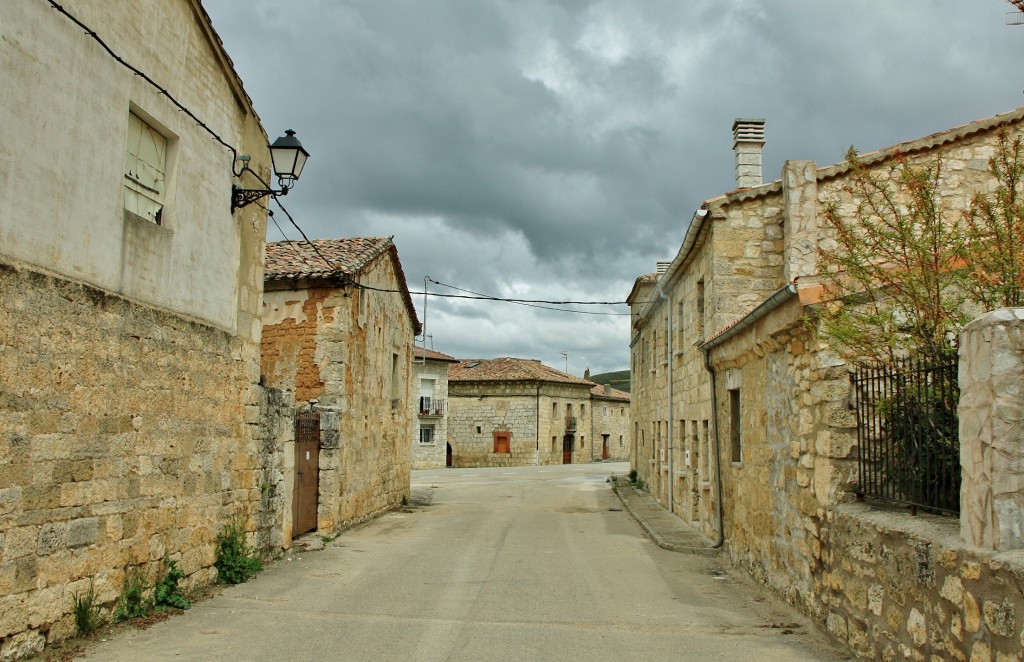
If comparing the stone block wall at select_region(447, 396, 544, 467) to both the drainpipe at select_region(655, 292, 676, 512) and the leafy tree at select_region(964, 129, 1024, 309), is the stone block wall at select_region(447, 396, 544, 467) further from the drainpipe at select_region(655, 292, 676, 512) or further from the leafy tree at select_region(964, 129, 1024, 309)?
the leafy tree at select_region(964, 129, 1024, 309)

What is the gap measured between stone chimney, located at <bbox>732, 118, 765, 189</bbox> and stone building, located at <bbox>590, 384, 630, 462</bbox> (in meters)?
40.1

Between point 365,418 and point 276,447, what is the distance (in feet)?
15.9

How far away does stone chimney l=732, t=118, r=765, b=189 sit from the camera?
573 inches

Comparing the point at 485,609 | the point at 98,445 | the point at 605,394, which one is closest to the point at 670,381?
the point at 485,609

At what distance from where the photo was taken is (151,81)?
718 centimetres

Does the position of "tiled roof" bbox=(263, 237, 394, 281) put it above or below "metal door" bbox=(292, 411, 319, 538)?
above

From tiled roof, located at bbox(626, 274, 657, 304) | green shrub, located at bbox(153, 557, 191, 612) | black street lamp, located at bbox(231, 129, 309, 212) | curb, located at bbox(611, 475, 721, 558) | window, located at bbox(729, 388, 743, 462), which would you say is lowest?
curb, located at bbox(611, 475, 721, 558)

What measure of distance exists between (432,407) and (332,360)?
104 feet

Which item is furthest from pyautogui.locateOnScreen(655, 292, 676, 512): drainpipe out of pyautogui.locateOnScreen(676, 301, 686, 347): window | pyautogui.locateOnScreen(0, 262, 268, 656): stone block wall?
pyautogui.locateOnScreen(0, 262, 268, 656): stone block wall

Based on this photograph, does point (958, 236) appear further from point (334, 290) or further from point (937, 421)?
point (334, 290)

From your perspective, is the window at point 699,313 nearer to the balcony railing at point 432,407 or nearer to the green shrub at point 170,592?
the green shrub at point 170,592

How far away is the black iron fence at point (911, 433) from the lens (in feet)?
16.7

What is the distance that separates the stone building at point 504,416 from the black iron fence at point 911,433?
41.1m

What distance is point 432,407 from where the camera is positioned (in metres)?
44.6
